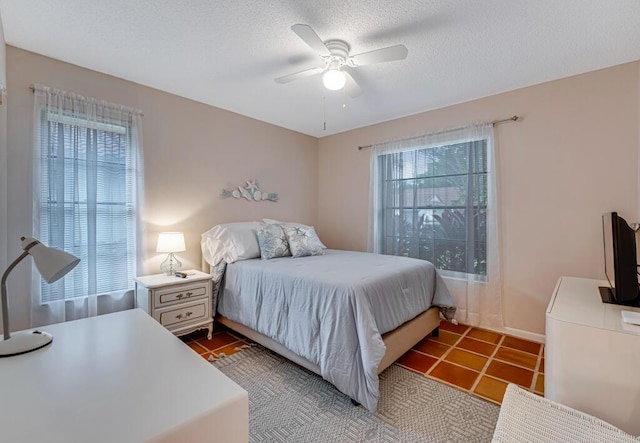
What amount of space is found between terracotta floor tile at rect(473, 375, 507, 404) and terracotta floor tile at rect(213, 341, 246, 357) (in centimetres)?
199

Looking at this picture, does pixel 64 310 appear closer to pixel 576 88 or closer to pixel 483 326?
pixel 483 326

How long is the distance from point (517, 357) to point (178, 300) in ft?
9.96

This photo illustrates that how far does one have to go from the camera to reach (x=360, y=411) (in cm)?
188

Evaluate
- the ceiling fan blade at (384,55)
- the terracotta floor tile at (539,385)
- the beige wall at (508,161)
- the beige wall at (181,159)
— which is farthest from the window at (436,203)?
the ceiling fan blade at (384,55)

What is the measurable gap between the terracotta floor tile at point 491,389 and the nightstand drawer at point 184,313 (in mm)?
2368

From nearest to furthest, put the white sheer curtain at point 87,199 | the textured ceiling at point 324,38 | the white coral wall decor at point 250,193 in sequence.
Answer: the textured ceiling at point 324,38 < the white sheer curtain at point 87,199 < the white coral wall decor at point 250,193

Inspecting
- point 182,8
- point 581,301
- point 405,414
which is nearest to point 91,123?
point 182,8

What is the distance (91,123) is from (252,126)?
1757 mm

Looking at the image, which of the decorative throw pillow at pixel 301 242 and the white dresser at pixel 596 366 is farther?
the decorative throw pillow at pixel 301 242

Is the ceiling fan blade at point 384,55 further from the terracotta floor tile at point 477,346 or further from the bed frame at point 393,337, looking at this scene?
the terracotta floor tile at point 477,346

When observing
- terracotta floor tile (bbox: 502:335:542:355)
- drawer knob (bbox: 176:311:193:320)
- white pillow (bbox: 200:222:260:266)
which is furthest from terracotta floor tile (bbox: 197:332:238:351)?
terracotta floor tile (bbox: 502:335:542:355)

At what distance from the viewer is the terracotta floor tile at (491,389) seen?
2.03 meters

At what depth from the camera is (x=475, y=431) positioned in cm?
172

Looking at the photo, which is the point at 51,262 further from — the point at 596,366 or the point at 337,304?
the point at 596,366
